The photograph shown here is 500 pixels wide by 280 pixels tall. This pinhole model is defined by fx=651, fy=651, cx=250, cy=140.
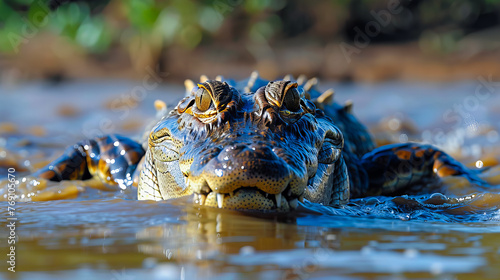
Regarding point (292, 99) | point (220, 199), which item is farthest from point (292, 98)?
point (220, 199)

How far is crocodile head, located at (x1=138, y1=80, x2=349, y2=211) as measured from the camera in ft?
9.00

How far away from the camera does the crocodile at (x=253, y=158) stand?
2.78 m

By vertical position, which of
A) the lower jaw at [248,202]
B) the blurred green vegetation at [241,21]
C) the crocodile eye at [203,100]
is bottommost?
the lower jaw at [248,202]

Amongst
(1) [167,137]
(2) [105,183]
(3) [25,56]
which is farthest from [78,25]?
(1) [167,137]

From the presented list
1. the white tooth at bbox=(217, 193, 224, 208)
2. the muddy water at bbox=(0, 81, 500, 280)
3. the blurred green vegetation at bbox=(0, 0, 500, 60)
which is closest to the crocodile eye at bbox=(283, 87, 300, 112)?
the muddy water at bbox=(0, 81, 500, 280)

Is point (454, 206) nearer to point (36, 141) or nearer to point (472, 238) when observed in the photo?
point (472, 238)

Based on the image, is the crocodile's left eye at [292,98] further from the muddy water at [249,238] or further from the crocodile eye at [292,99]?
the muddy water at [249,238]

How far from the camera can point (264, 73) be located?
45.2 feet

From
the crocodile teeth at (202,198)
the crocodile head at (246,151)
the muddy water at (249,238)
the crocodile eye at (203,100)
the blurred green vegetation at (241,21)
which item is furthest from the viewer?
the blurred green vegetation at (241,21)

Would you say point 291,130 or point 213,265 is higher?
point 291,130

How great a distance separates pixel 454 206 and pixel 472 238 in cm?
124

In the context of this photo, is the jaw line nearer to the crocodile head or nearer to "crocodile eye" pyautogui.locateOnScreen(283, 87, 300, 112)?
the crocodile head

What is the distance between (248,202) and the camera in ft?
9.20

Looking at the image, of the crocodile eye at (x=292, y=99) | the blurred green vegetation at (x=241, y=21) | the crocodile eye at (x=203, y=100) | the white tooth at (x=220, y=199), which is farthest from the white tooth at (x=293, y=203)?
the blurred green vegetation at (x=241, y=21)
